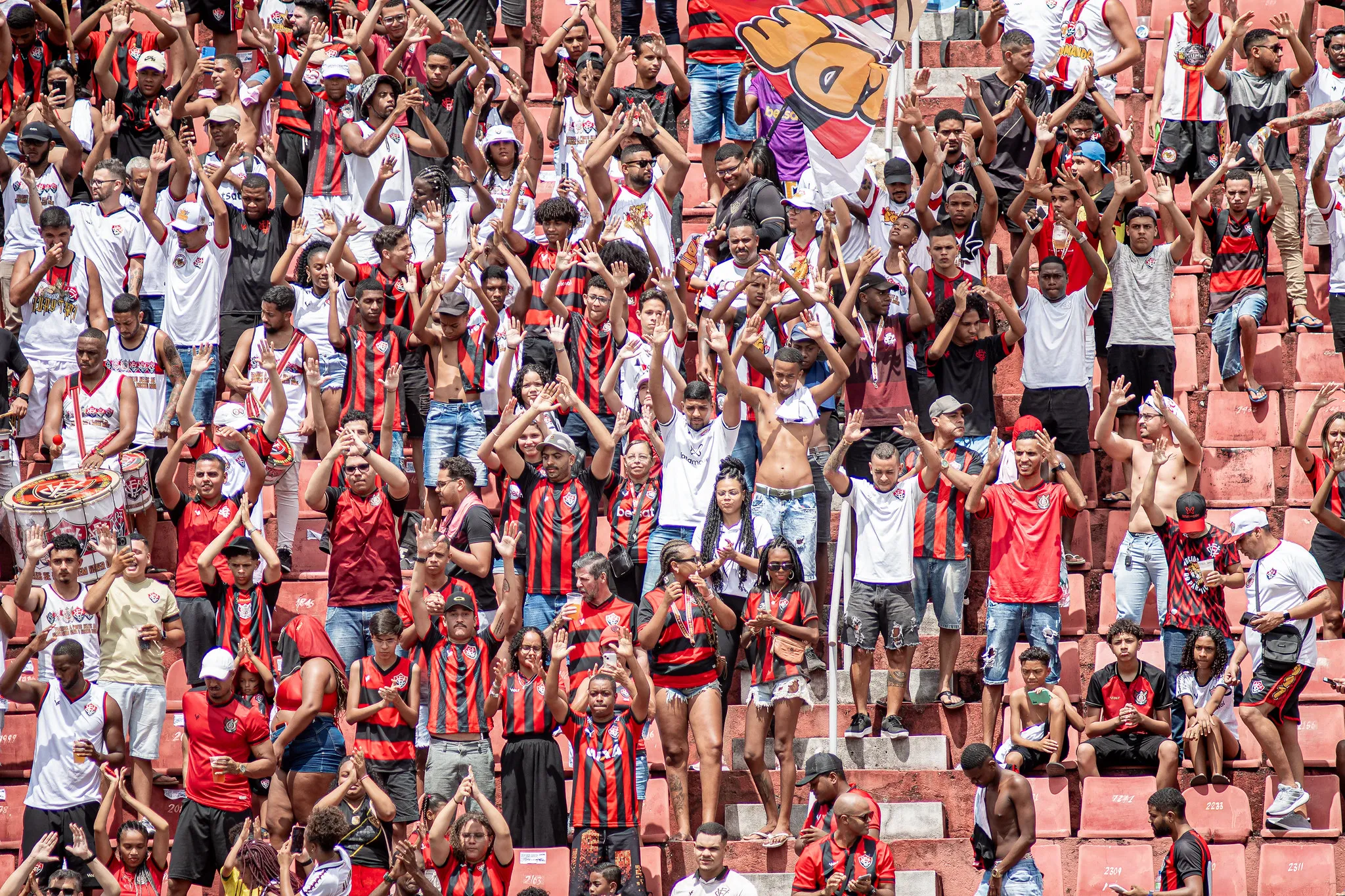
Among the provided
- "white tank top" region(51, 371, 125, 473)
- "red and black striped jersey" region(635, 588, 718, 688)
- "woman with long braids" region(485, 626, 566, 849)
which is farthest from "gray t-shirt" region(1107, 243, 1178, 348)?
"white tank top" region(51, 371, 125, 473)

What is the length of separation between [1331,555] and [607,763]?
5121 mm

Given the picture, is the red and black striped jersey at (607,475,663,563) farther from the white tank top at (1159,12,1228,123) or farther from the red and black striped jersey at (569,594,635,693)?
the white tank top at (1159,12,1228,123)

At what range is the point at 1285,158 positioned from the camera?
1590 cm

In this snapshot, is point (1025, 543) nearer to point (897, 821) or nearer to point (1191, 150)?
A: point (897, 821)

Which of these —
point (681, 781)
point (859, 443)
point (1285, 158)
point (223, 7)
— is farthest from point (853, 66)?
point (223, 7)

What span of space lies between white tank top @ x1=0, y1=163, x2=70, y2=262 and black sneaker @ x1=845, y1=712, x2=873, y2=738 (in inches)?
280

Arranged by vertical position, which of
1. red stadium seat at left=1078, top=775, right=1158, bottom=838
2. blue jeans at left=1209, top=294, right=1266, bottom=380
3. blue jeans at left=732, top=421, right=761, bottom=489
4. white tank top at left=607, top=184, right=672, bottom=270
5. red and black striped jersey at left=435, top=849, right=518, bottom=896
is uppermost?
white tank top at left=607, top=184, right=672, bottom=270

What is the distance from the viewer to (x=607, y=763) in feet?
39.9

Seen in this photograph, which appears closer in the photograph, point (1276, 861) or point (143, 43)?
point (1276, 861)

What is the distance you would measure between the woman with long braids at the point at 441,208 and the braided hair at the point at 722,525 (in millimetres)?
3213

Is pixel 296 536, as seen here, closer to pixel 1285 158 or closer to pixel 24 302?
pixel 24 302

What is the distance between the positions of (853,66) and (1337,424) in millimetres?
4004

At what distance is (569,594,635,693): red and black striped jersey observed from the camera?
41.7 ft

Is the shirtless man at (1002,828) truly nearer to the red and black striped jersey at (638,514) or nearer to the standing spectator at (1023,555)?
the standing spectator at (1023,555)
